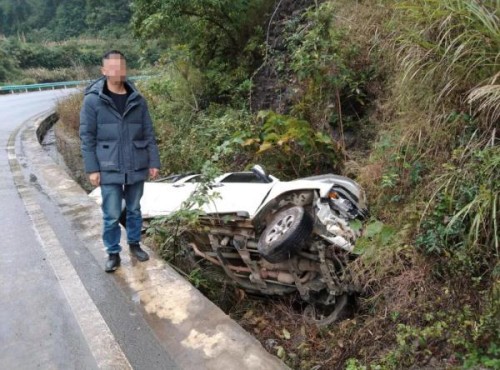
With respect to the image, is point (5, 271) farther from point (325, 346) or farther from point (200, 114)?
point (200, 114)

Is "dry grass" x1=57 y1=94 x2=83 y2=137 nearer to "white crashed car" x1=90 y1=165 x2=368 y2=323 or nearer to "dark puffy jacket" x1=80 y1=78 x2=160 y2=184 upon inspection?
"white crashed car" x1=90 y1=165 x2=368 y2=323

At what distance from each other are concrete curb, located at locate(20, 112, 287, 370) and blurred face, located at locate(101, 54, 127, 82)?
5.69 ft

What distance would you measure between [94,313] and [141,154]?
1418 millimetres

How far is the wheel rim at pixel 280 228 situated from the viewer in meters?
4.08

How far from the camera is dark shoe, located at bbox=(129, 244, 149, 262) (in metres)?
4.30

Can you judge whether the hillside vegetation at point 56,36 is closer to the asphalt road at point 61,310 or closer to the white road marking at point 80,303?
the white road marking at point 80,303

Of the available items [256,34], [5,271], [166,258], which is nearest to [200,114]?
[256,34]

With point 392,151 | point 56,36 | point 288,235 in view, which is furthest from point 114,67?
point 56,36

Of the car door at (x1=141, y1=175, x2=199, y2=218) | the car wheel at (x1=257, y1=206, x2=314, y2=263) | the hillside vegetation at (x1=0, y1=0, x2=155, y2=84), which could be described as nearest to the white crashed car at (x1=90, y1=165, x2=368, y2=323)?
the car wheel at (x1=257, y1=206, x2=314, y2=263)

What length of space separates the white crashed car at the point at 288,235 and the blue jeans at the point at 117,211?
724 mm

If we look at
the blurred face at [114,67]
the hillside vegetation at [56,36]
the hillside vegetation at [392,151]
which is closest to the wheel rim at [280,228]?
the hillside vegetation at [392,151]

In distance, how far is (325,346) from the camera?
4133 mm

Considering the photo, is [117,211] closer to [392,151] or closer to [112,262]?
[112,262]

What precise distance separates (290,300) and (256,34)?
6292mm
